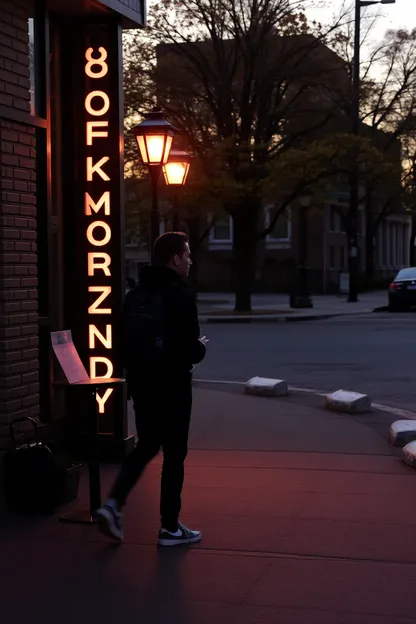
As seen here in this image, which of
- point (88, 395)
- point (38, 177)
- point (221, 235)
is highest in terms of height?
point (221, 235)

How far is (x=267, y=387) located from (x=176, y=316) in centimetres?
730

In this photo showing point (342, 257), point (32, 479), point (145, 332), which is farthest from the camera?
point (342, 257)

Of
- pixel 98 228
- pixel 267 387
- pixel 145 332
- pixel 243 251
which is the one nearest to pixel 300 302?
pixel 243 251

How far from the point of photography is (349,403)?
11.0 metres

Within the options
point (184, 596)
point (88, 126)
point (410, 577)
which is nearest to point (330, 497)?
point (410, 577)

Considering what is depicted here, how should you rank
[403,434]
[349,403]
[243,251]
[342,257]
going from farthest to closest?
[342,257]
[243,251]
[349,403]
[403,434]

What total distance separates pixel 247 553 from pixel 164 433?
80 centimetres

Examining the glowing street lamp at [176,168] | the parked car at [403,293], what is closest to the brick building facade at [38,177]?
the glowing street lamp at [176,168]

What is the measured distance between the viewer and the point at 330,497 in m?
6.86

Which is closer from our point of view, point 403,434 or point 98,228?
point 98,228

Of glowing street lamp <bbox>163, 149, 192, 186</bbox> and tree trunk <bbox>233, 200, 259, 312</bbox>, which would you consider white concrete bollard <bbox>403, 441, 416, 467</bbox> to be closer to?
glowing street lamp <bbox>163, 149, 192, 186</bbox>

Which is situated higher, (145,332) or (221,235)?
(221,235)

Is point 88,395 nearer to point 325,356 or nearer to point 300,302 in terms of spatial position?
point 325,356

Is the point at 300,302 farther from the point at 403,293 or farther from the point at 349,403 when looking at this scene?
the point at 349,403
